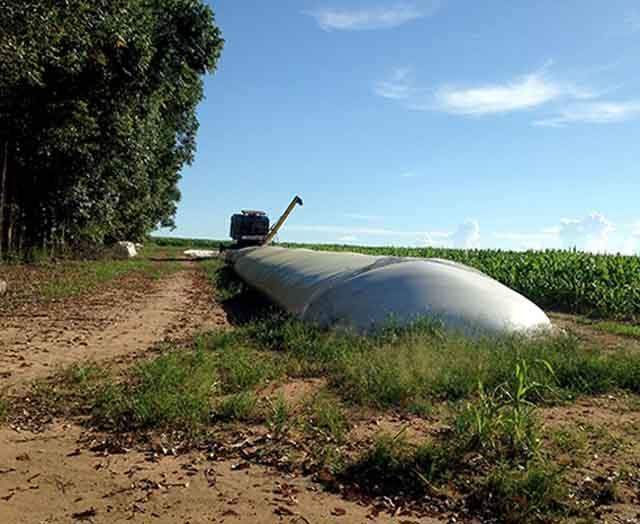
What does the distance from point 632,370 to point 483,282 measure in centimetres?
318

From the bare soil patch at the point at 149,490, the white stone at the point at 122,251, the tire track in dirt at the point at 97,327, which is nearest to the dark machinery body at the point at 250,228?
the white stone at the point at 122,251

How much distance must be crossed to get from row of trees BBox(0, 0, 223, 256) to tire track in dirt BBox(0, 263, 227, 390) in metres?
5.35

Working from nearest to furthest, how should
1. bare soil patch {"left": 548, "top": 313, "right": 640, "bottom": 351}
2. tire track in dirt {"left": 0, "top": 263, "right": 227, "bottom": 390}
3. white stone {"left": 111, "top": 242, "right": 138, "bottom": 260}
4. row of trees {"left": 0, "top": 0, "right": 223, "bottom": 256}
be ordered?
1. tire track in dirt {"left": 0, "top": 263, "right": 227, "bottom": 390}
2. bare soil patch {"left": 548, "top": 313, "right": 640, "bottom": 351}
3. row of trees {"left": 0, "top": 0, "right": 223, "bottom": 256}
4. white stone {"left": 111, "top": 242, "right": 138, "bottom": 260}

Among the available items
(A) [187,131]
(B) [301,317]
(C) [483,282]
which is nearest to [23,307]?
(B) [301,317]

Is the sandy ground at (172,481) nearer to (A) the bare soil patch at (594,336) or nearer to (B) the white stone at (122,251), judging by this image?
(A) the bare soil patch at (594,336)

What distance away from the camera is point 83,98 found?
19.9 m

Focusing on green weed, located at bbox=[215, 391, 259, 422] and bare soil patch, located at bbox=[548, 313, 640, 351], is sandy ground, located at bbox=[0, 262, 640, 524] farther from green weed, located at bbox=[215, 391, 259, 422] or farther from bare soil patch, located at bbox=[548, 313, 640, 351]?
bare soil patch, located at bbox=[548, 313, 640, 351]

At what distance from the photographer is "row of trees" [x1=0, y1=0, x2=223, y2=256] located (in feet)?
45.8

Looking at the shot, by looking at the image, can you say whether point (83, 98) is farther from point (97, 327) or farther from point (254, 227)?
point (254, 227)

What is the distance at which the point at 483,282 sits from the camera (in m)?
10.6

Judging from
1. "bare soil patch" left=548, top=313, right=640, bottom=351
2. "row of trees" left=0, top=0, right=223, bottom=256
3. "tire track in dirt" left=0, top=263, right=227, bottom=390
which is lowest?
"tire track in dirt" left=0, top=263, right=227, bottom=390

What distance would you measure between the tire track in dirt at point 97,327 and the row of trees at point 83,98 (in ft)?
17.5

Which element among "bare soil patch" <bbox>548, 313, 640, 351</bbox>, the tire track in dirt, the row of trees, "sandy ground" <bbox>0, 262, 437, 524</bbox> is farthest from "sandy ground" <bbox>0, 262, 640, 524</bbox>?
the row of trees

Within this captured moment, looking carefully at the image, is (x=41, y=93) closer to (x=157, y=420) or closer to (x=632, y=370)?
(x=157, y=420)
